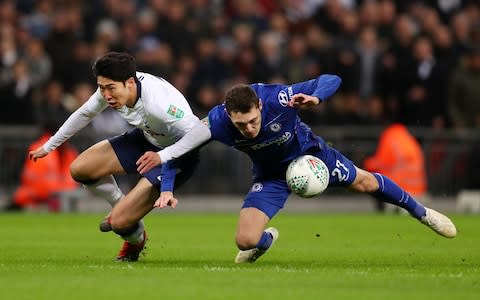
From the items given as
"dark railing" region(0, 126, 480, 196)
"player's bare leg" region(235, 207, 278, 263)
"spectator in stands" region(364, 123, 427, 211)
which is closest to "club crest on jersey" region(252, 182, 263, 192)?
"player's bare leg" region(235, 207, 278, 263)

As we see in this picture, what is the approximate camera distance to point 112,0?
22391 mm

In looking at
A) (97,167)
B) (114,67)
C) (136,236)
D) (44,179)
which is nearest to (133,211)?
(136,236)

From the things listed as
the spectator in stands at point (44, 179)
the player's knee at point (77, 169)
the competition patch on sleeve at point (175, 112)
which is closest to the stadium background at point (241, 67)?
the spectator in stands at point (44, 179)

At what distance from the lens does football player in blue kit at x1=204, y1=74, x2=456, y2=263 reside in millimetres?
10117

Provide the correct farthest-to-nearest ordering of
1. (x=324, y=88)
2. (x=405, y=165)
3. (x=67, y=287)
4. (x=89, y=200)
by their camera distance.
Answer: (x=89, y=200) < (x=405, y=165) < (x=324, y=88) < (x=67, y=287)

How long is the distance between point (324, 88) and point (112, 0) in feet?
41.4

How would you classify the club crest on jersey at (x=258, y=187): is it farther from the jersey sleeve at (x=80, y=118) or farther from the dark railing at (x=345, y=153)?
the dark railing at (x=345, y=153)

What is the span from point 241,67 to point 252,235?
36.8 feet

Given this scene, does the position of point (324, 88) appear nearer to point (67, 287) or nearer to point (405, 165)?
point (67, 287)

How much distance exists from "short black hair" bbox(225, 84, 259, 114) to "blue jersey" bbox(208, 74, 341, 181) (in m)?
0.42

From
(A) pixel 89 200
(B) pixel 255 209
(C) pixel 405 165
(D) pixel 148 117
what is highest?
(D) pixel 148 117

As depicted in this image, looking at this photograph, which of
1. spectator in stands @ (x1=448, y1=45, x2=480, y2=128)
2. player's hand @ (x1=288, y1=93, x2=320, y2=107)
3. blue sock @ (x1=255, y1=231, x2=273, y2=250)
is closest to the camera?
player's hand @ (x1=288, y1=93, x2=320, y2=107)

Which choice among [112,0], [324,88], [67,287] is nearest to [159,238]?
[324,88]

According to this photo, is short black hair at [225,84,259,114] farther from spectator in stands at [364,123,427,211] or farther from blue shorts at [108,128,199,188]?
spectator in stands at [364,123,427,211]
